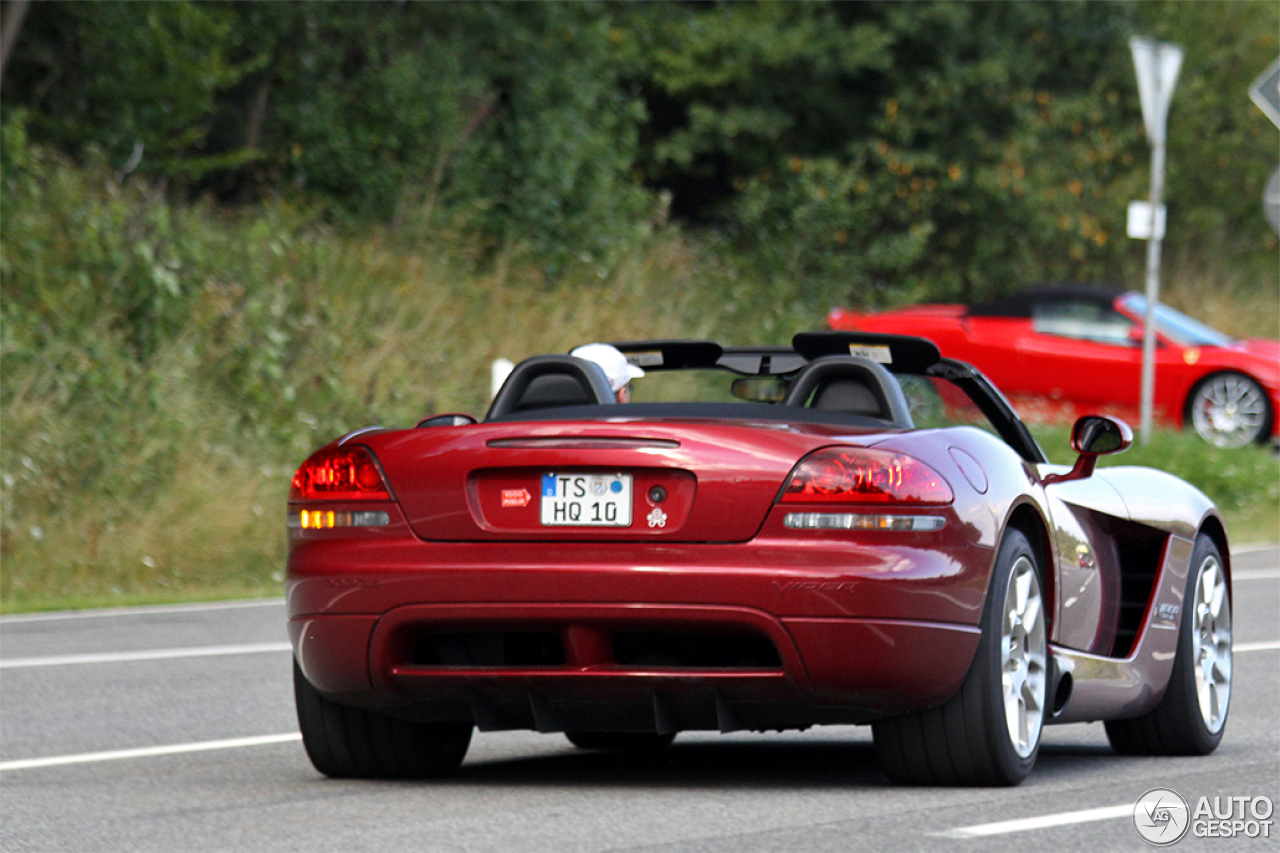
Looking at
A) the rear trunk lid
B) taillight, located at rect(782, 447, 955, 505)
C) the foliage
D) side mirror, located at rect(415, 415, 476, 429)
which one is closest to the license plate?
the rear trunk lid

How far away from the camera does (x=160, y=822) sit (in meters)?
6.05

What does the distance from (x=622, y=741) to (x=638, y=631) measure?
1.65 meters

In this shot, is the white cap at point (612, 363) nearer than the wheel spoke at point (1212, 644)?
Yes

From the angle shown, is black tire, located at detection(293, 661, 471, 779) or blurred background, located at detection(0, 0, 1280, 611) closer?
black tire, located at detection(293, 661, 471, 779)

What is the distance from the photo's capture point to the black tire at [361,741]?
6793mm

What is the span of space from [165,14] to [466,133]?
3874mm

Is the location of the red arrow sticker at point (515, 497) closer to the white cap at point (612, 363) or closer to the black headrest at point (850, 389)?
the black headrest at point (850, 389)

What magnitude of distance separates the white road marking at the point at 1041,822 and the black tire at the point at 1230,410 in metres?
18.0

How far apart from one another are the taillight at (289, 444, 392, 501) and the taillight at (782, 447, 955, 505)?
1.10 m

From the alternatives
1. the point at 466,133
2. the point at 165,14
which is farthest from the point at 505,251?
the point at 165,14

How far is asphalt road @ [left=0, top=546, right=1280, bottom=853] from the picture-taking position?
5.64m

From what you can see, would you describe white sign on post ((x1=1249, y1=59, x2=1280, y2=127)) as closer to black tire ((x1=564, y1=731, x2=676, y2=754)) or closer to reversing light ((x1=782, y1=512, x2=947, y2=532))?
black tire ((x1=564, y1=731, x2=676, y2=754))

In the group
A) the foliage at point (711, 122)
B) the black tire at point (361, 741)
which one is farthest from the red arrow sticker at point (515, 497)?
the foliage at point (711, 122)

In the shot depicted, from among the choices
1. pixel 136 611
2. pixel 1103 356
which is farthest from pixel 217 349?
pixel 1103 356
